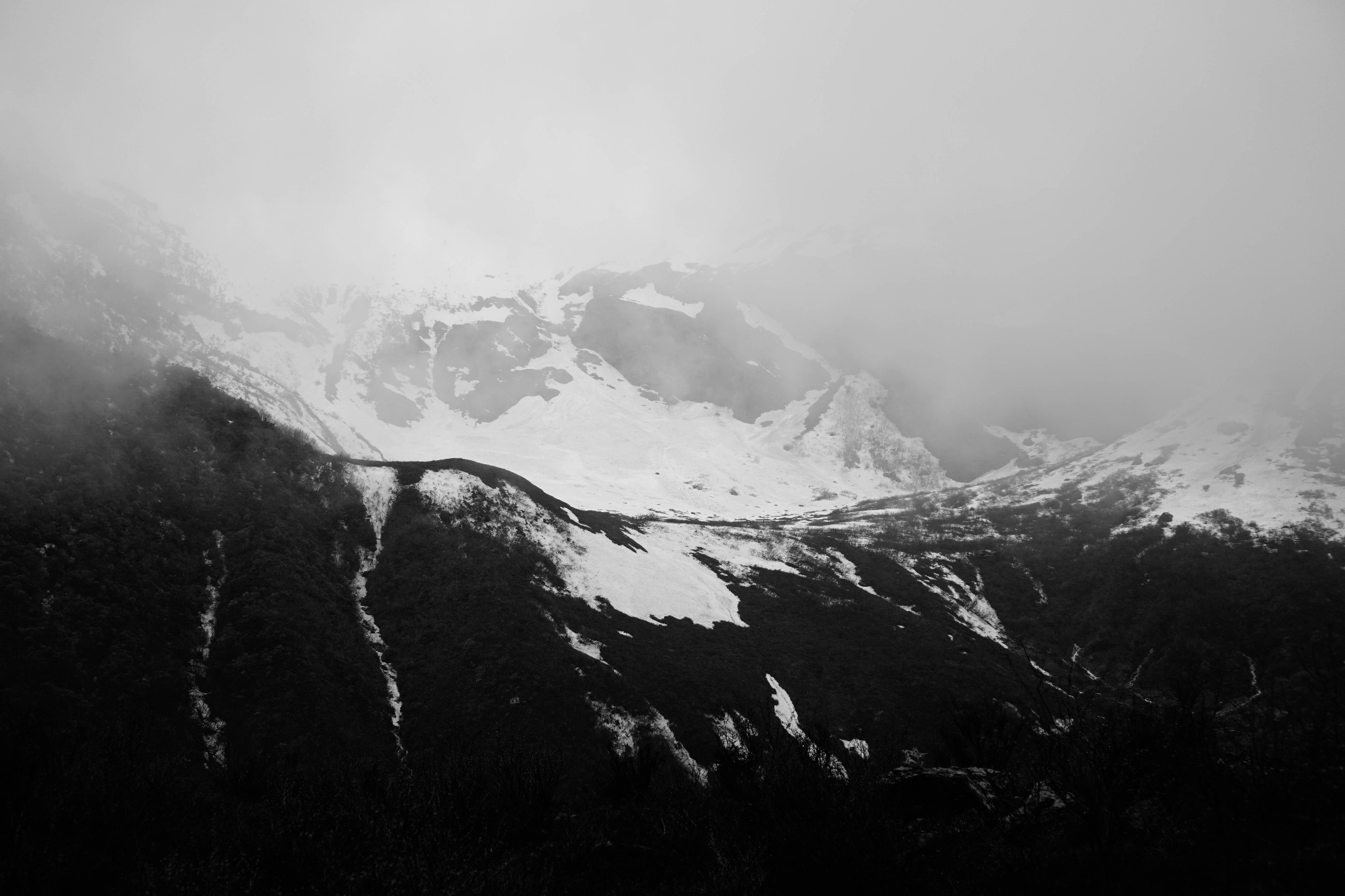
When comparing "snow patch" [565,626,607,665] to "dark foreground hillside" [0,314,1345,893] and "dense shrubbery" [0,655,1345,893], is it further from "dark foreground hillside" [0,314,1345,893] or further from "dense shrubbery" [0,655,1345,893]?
"dense shrubbery" [0,655,1345,893]

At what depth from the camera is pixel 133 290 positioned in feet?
422

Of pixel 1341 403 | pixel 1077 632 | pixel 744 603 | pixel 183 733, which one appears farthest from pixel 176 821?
pixel 1341 403

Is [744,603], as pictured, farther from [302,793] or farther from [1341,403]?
[1341,403]

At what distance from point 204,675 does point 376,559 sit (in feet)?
51.0

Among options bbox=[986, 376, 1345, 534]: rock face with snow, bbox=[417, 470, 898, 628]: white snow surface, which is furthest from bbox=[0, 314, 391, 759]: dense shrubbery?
bbox=[986, 376, 1345, 534]: rock face with snow

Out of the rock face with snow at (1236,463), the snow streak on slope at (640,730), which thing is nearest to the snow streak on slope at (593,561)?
the snow streak on slope at (640,730)

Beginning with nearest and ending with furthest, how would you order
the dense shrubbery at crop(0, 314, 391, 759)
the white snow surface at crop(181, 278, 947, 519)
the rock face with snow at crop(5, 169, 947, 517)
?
the dense shrubbery at crop(0, 314, 391, 759) < the rock face with snow at crop(5, 169, 947, 517) < the white snow surface at crop(181, 278, 947, 519)

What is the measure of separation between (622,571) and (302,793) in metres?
37.9

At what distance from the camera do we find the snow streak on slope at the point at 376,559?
1289 inches

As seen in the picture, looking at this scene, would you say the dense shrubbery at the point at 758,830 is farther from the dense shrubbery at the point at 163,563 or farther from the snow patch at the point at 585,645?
the snow patch at the point at 585,645

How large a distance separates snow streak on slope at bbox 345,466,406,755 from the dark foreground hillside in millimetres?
734

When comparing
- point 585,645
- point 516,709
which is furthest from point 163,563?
point 585,645

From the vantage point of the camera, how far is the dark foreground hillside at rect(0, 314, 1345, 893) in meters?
10.3

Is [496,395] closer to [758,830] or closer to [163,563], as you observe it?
[163,563]
